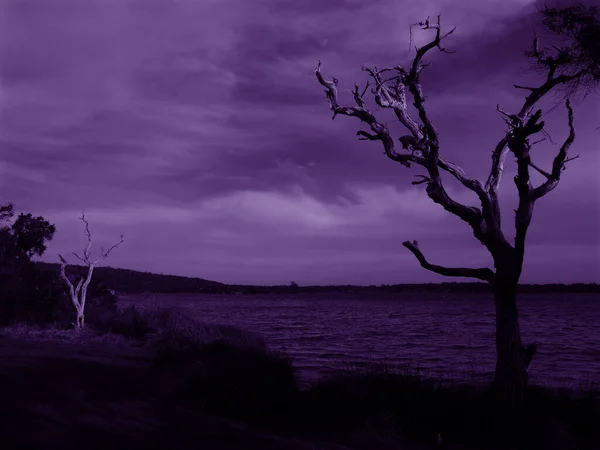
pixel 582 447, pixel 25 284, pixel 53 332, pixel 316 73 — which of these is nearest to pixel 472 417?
pixel 582 447

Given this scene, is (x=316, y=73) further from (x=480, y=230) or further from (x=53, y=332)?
(x=53, y=332)

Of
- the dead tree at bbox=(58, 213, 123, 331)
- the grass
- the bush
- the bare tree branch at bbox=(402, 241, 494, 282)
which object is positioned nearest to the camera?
the grass

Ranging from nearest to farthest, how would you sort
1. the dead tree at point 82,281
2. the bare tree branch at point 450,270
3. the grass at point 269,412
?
the grass at point 269,412
the bare tree branch at point 450,270
the dead tree at point 82,281

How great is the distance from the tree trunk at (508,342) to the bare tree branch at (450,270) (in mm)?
229

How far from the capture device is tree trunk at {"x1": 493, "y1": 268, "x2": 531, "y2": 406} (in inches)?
361

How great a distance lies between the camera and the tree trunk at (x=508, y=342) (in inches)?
361

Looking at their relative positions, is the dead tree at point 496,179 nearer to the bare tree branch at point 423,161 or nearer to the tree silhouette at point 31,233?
the bare tree branch at point 423,161

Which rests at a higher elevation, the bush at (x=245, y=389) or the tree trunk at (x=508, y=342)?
the tree trunk at (x=508, y=342)

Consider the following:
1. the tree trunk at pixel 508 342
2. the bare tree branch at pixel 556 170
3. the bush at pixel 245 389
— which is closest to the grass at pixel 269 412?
the bush at pixel 245 389

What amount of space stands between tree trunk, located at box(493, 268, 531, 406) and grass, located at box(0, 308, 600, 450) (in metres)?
0.34

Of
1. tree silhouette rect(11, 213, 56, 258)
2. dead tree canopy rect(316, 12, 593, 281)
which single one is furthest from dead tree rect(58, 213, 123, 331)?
dead tree canopy rect(316, 12, 593, 281)

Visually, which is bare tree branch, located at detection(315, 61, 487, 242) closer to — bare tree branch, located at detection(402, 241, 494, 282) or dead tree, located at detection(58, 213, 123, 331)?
bare tree branch, located at detection(402, 241, 494, 282)

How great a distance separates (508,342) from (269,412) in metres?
3.87

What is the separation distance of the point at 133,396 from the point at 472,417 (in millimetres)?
5539
